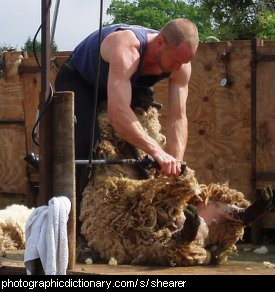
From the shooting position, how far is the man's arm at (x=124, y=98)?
5.04m

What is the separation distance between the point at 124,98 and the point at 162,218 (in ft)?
2.34

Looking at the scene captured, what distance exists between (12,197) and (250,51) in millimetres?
2736

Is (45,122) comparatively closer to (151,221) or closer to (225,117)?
(151,221)

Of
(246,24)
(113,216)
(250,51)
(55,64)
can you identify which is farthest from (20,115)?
(246,24)

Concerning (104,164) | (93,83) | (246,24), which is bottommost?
(104,164)

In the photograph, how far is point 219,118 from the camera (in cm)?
738

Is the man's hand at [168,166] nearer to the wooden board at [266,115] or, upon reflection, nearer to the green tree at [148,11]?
the wooden board at [266,115]

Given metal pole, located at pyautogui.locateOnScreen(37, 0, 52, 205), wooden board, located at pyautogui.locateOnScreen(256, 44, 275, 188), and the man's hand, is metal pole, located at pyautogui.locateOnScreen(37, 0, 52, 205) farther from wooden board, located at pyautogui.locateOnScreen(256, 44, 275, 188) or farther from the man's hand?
wooden board, located at pyautogui.locateOnScreen(256, 44, 275, 188)

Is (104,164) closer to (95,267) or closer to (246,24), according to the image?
Result: (95,267)

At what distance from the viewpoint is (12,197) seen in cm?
850

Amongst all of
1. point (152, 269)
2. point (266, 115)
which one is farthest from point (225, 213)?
point (266, 115)

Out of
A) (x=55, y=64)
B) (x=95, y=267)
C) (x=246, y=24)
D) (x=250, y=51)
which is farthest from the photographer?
(x=246, y=24)

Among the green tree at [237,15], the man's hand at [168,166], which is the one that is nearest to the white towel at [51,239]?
the man's hand at [168,166]

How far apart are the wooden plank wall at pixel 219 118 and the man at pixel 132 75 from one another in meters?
1.40
